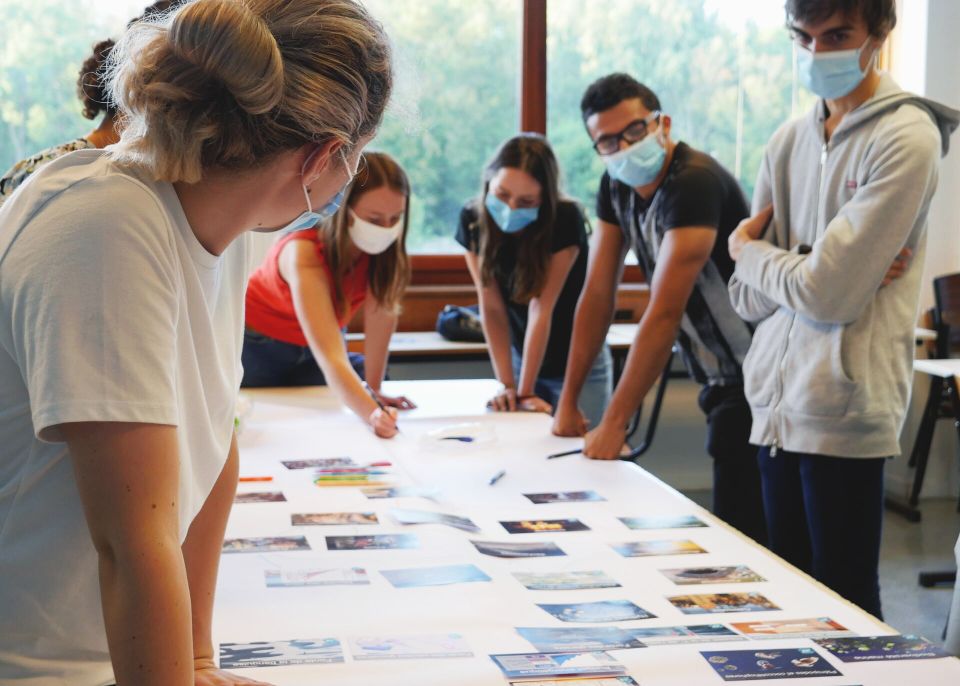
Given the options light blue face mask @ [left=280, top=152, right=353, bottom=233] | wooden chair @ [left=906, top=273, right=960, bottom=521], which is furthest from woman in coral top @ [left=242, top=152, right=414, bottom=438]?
wooden chair @ [left=906, top=273, right=960, bottom=521]

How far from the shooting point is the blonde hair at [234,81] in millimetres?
773

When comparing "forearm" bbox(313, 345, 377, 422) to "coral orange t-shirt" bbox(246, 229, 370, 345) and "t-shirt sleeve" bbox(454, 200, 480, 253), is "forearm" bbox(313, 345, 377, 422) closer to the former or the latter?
"coral orange t-shirt" bbox(246, 229, 370, 345)

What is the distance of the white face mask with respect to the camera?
255 centimetres

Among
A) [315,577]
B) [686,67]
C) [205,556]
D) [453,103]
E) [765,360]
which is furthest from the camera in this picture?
[686,67]

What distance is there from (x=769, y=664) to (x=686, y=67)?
4.32 m

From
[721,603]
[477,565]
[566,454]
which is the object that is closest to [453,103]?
[566,454]

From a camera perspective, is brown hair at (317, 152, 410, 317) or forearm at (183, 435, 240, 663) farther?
brown hair at (317, 152, 410, 317)

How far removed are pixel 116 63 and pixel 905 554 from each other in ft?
12.0

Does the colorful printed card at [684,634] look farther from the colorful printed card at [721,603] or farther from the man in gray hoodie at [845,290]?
the man in gray hoodie at [845,290]

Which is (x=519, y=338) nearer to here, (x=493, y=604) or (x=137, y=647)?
(x=493, y=604)

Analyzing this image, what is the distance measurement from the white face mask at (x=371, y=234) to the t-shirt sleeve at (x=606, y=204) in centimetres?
50

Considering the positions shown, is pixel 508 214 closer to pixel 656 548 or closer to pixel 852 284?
pixel 852 284

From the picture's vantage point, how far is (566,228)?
2957mm

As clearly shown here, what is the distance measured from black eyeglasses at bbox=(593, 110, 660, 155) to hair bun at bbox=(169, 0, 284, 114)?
5.37 feet
